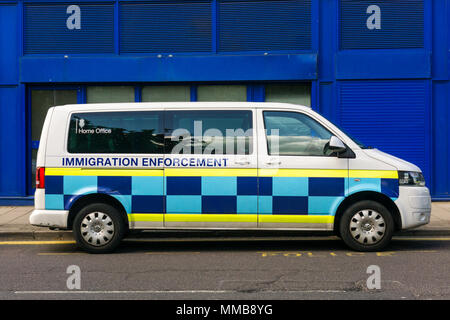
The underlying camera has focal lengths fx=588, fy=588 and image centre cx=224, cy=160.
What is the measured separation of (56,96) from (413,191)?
840 centimetres

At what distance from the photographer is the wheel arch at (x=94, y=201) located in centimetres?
791

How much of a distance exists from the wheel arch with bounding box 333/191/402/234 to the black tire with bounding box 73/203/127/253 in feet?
9.52

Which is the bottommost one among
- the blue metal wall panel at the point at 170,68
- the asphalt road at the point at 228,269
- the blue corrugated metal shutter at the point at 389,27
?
the asphalt road at the point at 228,269

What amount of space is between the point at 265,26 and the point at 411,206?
6378 millimetres

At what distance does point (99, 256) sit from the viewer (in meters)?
7.71

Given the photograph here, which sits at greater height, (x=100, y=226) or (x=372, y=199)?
(x=372, y=199)

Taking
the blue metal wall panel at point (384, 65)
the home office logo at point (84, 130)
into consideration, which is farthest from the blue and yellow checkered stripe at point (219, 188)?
the blue metal wall panel at point (384, 65)

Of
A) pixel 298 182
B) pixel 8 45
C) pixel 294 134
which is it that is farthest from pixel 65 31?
pixel 298 182

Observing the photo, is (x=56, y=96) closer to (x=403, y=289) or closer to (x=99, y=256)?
(x=99, y=256)

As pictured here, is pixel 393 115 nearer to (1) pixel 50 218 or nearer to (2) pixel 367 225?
(2) pixel 367 225

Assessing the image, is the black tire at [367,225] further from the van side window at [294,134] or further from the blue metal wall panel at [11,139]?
the blue metal wall panel at [11,139]

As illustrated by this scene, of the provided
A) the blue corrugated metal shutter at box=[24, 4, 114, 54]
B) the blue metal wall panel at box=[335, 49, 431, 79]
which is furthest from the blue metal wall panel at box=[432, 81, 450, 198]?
the blue corrugated metal shutter at box=[24, 4, 114, 54]

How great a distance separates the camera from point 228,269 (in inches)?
267

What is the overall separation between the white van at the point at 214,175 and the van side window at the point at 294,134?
0.04 feet
